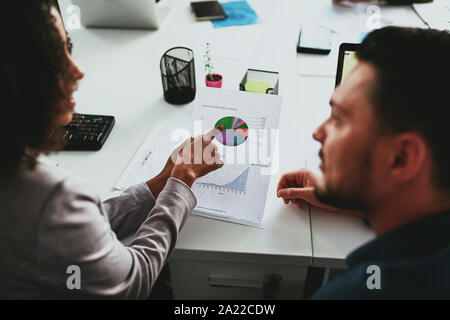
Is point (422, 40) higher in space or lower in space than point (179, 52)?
higher

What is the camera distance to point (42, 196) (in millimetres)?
548

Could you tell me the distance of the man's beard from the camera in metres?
0.62

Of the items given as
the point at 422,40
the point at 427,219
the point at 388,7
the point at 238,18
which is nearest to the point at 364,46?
the point at 422,40

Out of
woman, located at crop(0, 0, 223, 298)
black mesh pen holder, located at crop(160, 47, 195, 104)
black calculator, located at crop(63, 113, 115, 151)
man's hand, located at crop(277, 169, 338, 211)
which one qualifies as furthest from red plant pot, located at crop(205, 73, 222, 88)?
woman, located at crop(0, 0, 223, 298)

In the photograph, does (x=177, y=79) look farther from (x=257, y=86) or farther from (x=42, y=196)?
(x=42, y=196)

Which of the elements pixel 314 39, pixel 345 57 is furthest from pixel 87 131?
pixel 314 39

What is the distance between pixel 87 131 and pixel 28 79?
1.69 ft

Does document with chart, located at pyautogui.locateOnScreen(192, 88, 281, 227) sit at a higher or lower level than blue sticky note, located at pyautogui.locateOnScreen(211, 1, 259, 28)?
lower

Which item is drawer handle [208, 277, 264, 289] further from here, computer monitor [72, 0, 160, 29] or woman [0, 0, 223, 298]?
computer monitor [72, 0, 160, 29]

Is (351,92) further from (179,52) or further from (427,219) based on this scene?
(179,52)

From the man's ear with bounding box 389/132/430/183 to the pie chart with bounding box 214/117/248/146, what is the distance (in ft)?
1.43

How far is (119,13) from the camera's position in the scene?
1614mm

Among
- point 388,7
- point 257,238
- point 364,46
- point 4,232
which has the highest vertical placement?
point 364,46
